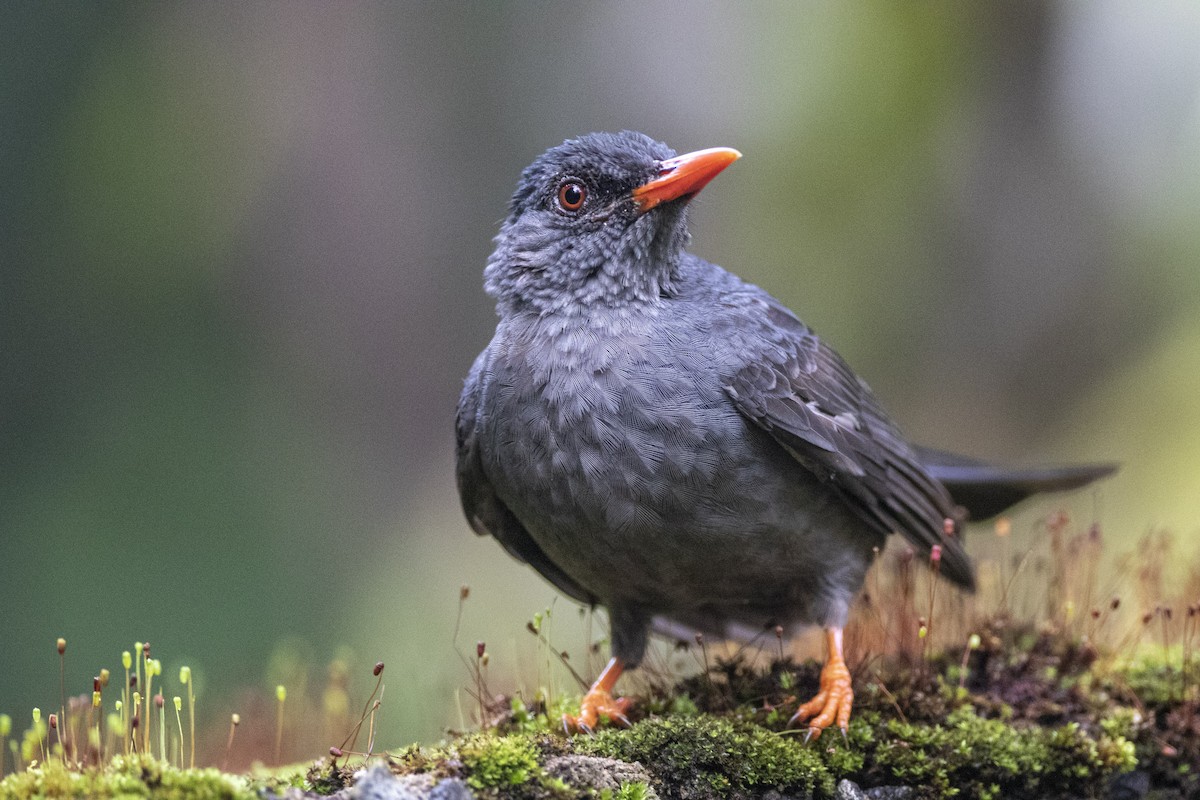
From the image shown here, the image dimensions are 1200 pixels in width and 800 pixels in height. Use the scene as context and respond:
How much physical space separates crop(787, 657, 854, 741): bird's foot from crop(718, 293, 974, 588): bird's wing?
64cm

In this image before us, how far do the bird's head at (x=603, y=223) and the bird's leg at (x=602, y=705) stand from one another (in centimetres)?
154

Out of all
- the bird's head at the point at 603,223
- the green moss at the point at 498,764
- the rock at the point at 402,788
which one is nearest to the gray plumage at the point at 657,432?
the bird's head at the point at 603,223

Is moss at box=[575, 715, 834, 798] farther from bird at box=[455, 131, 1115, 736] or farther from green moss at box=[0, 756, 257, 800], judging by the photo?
green moss at box=[0, 756, 257, 800]

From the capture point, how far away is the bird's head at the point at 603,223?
3.96 metres

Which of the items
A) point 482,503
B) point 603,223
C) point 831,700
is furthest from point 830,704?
point 603,223

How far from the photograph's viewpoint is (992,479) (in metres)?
4.95

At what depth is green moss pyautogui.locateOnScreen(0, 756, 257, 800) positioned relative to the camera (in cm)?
260

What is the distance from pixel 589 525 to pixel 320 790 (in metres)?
1.28

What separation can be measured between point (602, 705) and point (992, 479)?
2.32 m

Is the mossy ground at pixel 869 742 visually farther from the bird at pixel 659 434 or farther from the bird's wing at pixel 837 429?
the bird's wing at pixel 837 429

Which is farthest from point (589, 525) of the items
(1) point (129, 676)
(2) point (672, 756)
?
(1) point (129, 676)

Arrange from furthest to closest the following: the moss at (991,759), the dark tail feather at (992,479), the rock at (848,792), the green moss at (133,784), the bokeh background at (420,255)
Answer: the bokeh background at (420,255), the dark tail feather at (992,479), the moss at (991,759), the rock at (848,792), the green moss at (133,784)

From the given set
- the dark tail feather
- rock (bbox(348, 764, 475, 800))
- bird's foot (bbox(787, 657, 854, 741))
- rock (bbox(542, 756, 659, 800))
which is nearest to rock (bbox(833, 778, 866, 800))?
bird's foot (bbox(787, 657, 854, 741))

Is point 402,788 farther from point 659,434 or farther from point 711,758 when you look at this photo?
point 659,434
